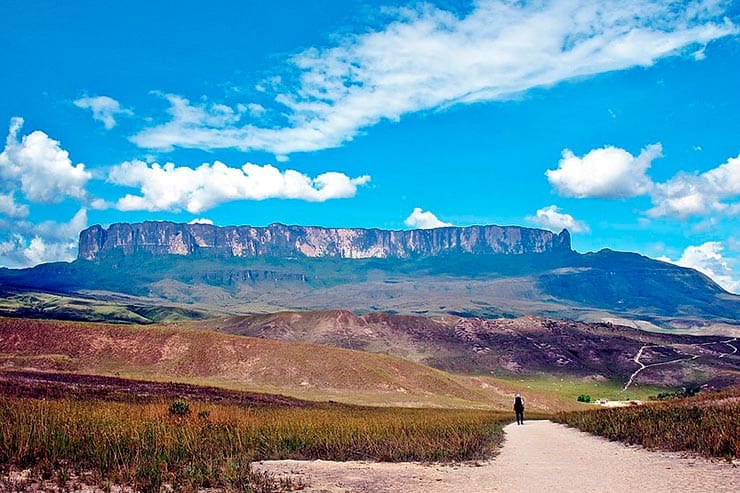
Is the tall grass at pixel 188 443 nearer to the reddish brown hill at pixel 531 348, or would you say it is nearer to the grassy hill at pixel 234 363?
the grassy hill at pixel 234 363

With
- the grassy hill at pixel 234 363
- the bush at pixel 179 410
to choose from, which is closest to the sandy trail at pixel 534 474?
the bush at pixel 179 410

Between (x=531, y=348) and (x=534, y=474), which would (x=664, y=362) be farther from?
(x=534, y=474)

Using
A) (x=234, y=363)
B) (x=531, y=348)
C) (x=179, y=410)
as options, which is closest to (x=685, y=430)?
(x=179, y=410)

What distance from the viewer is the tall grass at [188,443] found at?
15.1m

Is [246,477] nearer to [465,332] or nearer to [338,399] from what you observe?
[338,399]

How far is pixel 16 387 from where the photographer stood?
125 feet

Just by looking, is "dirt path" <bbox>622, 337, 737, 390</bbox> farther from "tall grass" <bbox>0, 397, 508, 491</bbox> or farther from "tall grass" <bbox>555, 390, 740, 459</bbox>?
"tall grass" <bbox>0, 397, 508, 491</bbox>

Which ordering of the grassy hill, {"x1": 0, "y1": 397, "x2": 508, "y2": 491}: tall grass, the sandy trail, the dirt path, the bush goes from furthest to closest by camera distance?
the dirt path < the grassy hill < the bush < the sandy trail < {"x1": 0, "y1": 397, "x2": 508, "y2": 491}: tall grass

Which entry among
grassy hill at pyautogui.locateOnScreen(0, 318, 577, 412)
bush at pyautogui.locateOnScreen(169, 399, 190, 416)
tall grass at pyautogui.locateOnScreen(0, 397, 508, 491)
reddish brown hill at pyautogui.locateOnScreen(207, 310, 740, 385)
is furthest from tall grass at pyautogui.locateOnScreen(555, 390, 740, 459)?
reddish brown hill at pyautogui.locateOnScreen(207, 310, 740, 385)

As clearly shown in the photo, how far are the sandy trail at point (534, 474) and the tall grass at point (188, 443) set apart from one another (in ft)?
5.55

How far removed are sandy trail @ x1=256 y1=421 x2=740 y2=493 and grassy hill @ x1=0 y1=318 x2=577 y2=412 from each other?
58577 millimetres

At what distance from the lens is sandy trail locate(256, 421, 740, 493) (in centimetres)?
1552

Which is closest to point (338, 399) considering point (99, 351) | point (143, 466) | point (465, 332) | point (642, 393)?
point (99, 351)

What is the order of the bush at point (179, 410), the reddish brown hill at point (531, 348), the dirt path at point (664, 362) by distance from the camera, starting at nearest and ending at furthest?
the bush at point (179, 410), the dirt path at point (664, 362), the reddish brown hill at point (531, 348)
